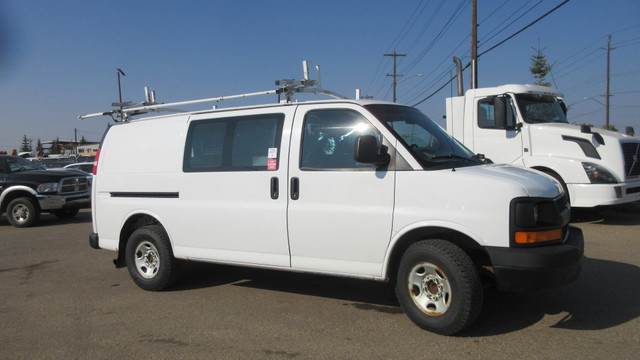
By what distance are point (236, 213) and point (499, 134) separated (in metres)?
6.62

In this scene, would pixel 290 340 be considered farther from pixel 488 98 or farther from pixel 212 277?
pixel 488 98

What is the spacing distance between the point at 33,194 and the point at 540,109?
472 inches

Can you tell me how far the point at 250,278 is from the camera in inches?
248

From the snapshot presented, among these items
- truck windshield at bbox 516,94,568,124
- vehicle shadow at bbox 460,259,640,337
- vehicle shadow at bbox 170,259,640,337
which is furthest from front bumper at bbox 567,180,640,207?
vehicle shadow at bbox 460,259,640,337

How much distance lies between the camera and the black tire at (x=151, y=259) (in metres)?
5.64

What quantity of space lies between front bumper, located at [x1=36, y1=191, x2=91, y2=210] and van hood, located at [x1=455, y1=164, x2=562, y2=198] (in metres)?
11.2

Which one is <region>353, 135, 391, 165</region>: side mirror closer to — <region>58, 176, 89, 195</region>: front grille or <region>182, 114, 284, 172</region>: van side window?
<region>182, 114, 284, 172</region>: van side window

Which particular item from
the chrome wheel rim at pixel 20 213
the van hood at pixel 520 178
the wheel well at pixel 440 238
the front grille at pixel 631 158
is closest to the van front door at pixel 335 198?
the wheel well at pixel 440 238

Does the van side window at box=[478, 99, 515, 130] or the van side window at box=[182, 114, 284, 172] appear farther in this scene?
the van side window at box=[478, 99, 515, 130]

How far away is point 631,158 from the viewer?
892 centimetres

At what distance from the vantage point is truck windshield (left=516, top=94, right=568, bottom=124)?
31.4ft

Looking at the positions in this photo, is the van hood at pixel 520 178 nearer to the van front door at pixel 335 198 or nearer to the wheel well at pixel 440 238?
the wheel well at pixel 440 238

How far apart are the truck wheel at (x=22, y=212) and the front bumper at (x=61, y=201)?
0.22 m

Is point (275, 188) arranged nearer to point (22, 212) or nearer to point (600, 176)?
point (600, 176)
